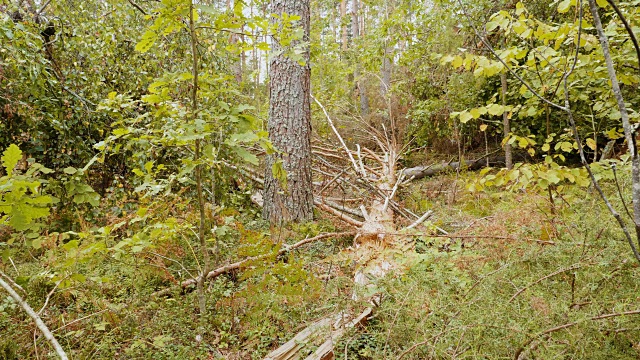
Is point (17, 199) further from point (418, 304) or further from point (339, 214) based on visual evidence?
point (339, 214)

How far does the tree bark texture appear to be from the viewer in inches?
166

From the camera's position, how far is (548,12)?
5734mm

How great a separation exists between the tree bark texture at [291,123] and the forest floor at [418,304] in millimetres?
1083

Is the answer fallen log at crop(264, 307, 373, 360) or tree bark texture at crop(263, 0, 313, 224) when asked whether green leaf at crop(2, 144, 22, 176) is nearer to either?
fallen log at crop(264, 307, 373, 360)

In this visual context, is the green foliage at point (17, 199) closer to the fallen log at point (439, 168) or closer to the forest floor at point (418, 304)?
the forest floor at point (418, 304)

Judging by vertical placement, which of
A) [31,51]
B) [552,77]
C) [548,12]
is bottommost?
[552,77]

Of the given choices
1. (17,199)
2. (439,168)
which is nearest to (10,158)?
(17,199)

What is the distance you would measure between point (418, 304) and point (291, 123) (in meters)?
2.88

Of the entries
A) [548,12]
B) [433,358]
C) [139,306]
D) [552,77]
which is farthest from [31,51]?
[548,12]

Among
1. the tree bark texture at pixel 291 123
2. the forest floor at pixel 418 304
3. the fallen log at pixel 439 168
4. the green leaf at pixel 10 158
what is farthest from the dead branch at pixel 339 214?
the green leaf at pixel 10 158

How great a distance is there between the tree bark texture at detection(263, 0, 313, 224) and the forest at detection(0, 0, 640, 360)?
0.08 feet

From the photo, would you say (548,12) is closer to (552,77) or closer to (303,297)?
(552,77)

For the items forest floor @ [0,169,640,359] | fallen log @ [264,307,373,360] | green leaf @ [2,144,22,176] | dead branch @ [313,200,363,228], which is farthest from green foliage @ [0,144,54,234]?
dead branch @ [313,200,363,228]

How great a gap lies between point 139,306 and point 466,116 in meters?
2.62
